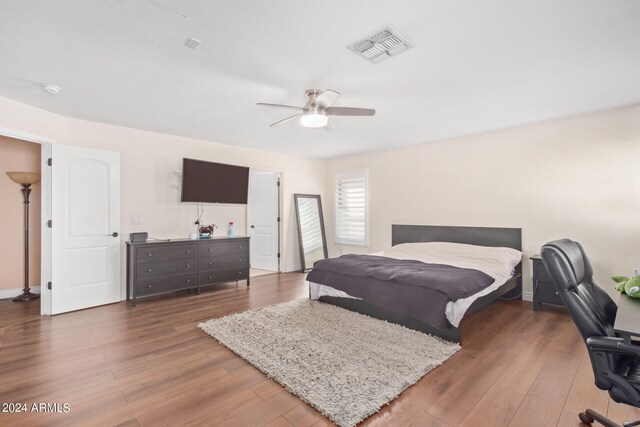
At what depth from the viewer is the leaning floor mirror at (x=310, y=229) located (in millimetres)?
6578

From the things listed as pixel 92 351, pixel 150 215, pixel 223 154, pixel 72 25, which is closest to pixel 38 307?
pixel 150 215

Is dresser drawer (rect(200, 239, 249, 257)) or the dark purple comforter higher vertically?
dresser drawer (rect(200, 239, 249, 257))

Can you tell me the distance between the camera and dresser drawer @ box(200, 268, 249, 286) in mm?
4754

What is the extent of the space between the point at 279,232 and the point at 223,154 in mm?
1931

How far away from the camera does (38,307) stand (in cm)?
401

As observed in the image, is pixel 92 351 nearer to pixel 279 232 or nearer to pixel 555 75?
pixel 279 232

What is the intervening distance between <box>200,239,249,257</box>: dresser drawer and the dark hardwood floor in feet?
4.46

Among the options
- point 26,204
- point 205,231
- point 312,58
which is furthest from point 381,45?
point 26,204

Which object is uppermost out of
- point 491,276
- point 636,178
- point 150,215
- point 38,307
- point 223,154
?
point 223,154

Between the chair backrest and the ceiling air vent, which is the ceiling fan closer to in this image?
the ceiling air vent

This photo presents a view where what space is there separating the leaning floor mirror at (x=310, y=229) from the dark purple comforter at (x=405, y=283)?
8.23 feet

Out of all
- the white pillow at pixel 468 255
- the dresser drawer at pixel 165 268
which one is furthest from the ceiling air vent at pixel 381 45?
the dresser drawer at pixel 165 268

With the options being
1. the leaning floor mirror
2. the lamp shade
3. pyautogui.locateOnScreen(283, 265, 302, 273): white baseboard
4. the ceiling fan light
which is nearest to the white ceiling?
the ceiling fan light

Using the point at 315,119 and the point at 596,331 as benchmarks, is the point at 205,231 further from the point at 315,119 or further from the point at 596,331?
the point at 596,331
